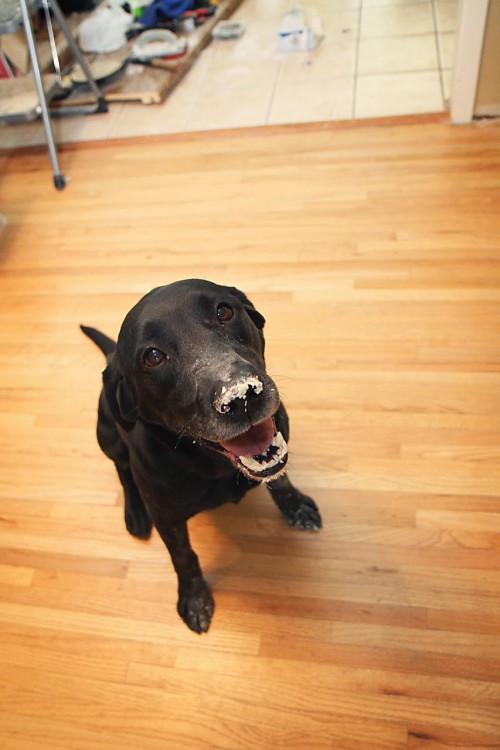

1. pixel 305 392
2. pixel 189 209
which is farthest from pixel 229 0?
pixel 305 392

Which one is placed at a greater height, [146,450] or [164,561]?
[146,450]

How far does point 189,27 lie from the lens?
3881 millimetres

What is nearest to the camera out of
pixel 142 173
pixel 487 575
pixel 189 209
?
pixel 487 575

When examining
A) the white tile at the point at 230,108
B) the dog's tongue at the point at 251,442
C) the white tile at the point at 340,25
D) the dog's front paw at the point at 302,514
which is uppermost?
the white tile at the point at 340,25

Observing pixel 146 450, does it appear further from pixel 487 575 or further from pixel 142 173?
pixel 142 173

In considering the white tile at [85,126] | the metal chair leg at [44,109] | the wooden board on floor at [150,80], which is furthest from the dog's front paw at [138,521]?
the wooden board on floor at [150,80]

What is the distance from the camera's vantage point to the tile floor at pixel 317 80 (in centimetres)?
315

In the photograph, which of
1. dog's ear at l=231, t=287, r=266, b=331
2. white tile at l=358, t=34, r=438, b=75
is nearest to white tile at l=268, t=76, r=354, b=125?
white tile at l=358, t=34, r=438, b=75

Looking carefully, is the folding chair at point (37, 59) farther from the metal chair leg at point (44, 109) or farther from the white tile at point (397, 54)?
the white tile at point (397, 54)

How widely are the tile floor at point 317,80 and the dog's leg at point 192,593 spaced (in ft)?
7.99

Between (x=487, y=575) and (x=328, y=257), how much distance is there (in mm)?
1345

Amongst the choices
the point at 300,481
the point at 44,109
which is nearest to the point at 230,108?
the point at 44,109

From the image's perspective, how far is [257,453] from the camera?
1161mm

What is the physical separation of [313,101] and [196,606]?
2.67 metres
